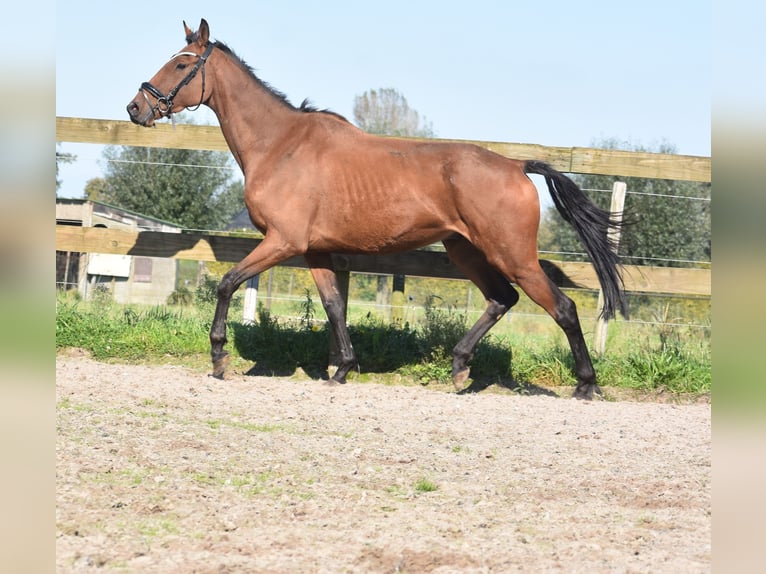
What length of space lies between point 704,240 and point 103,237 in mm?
18500

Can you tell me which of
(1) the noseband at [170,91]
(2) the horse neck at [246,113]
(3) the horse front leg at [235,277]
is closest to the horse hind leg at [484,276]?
(3) the horse front leg at [235,277]

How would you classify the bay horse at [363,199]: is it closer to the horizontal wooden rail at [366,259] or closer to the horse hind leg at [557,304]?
the horse hind leg at [557,304]

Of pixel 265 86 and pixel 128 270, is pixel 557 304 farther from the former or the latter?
pixel 128 270

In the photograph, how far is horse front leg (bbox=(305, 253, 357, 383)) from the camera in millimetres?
7059

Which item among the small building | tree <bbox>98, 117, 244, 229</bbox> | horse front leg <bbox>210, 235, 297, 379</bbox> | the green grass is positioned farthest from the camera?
tree <bbox>98, 117, 244, 229</bbox>

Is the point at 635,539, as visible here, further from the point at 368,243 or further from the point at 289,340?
the point at 289,340

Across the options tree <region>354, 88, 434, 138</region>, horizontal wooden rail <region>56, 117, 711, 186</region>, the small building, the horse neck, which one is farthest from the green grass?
tree <region>354, 88, 434, 138</region>

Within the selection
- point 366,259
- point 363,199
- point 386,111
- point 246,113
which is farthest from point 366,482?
point 386,111

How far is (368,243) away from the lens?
6.92 m

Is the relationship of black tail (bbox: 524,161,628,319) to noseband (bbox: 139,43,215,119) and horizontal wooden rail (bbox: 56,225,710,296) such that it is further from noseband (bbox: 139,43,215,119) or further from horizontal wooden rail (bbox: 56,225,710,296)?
noseband (bbox: 139,43,215,119)

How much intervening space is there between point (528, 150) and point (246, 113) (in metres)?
2.71
